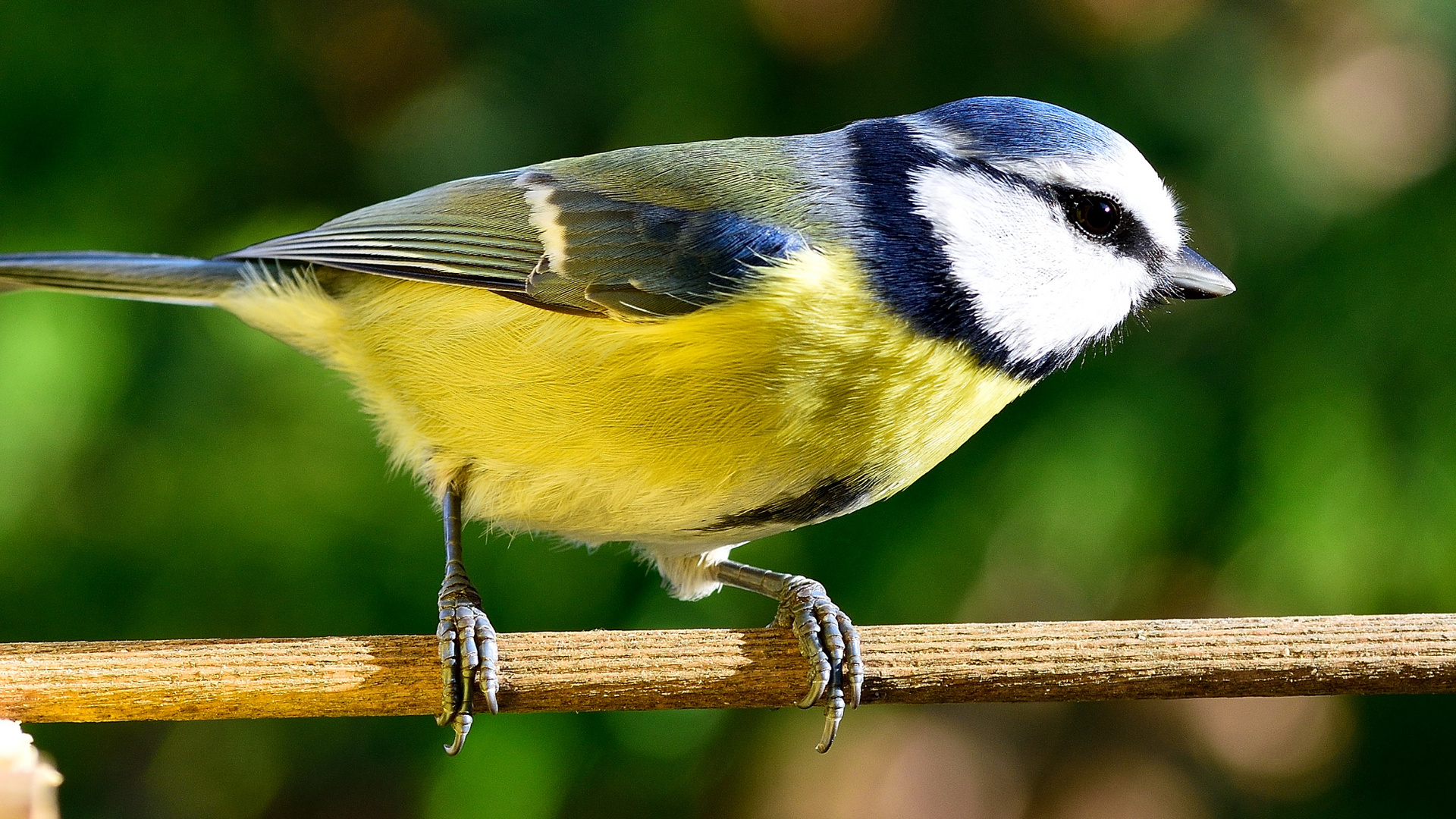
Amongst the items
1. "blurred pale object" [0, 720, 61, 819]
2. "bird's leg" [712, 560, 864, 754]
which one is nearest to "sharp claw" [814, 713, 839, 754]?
"bird's leg" [712, 560, 864, 754]

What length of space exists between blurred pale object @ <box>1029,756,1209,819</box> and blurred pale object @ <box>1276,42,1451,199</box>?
0.84 metres

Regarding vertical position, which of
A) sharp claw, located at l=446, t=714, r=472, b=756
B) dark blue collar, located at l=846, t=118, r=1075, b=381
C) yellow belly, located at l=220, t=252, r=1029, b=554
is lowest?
sharp claw, located at l=446, t=714, r=472, b=756

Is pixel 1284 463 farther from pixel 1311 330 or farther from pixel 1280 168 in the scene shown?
pixel 1280 168

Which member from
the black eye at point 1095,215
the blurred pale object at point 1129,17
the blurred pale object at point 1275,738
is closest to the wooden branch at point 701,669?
the black eye at point 1095,215

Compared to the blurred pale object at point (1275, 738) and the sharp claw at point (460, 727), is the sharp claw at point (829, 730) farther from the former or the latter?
the blurred pale object at point (1275, 738)

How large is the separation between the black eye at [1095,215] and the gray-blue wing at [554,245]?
26 cm

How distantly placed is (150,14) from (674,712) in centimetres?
129

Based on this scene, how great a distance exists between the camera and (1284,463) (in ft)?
5.28

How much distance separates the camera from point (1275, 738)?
1766mm

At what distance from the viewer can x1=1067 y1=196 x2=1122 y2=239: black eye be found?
1160 mm

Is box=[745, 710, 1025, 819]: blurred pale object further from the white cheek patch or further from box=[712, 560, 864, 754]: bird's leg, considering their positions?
the white cheek patch

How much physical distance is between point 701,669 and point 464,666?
0.87ft

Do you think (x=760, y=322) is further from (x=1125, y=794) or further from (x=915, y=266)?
(x=1125, y=794)

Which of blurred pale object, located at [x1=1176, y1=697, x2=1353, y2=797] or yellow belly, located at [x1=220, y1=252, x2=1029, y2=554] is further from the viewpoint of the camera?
blurred pale object, located at [x1=1176, y1=697, x2=1353, y2=797]
